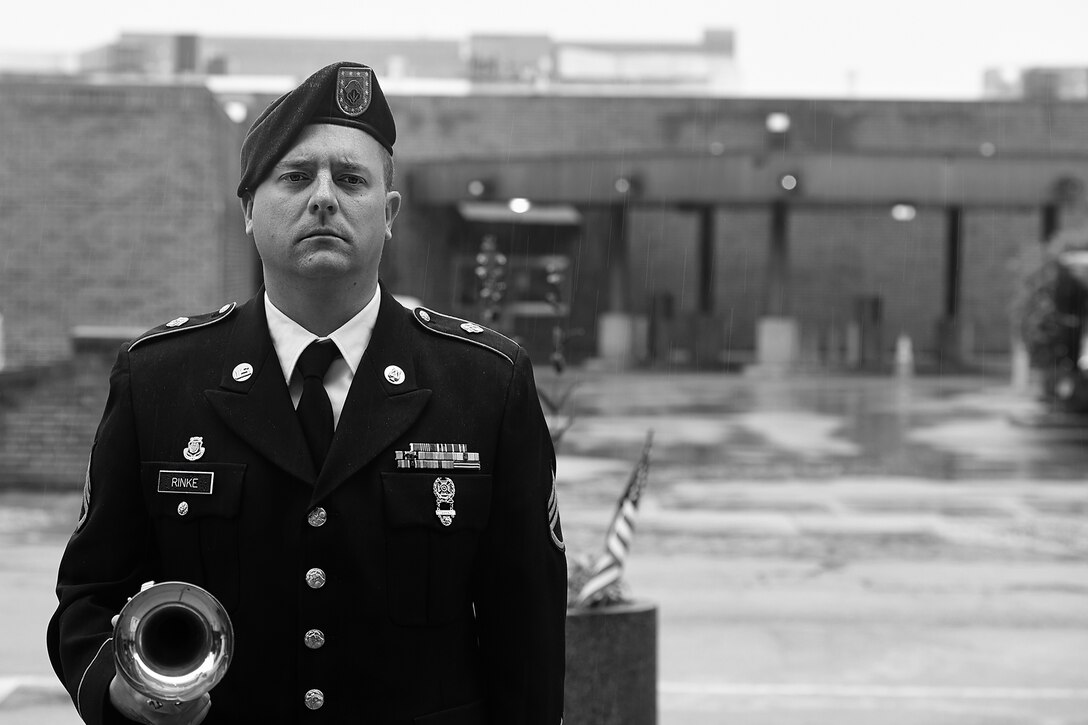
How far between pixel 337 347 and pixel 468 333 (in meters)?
0.28

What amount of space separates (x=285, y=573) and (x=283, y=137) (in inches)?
29.0

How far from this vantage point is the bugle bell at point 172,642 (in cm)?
208

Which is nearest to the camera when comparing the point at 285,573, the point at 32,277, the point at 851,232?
the point at 285,573

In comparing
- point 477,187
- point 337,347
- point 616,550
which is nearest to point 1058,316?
point 477,187

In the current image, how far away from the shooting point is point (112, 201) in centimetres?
2241

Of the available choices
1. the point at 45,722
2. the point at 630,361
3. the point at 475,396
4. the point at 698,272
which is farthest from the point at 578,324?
the point at 475,396

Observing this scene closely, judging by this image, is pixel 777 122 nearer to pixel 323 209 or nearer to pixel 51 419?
pixel 51 419

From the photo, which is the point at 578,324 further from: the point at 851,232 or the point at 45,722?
the point at 45,722

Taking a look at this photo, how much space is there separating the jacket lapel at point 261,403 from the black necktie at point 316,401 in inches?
1.0

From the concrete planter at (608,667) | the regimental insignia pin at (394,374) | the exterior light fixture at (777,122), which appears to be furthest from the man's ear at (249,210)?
the exterior light fixture at (777,122)

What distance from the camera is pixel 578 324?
45.7 meters

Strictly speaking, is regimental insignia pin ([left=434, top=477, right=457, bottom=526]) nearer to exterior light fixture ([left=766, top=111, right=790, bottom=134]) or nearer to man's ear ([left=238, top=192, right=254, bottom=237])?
man's ear ([left=238, top=192, right=254, bottom=237])

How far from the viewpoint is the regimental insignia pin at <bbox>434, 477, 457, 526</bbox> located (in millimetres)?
2426

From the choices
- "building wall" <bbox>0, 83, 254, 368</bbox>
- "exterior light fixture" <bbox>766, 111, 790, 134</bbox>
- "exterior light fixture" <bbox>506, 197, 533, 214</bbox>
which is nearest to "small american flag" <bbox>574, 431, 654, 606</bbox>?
"building wall" <bbox>0, 83, 254, 368</bbox>
